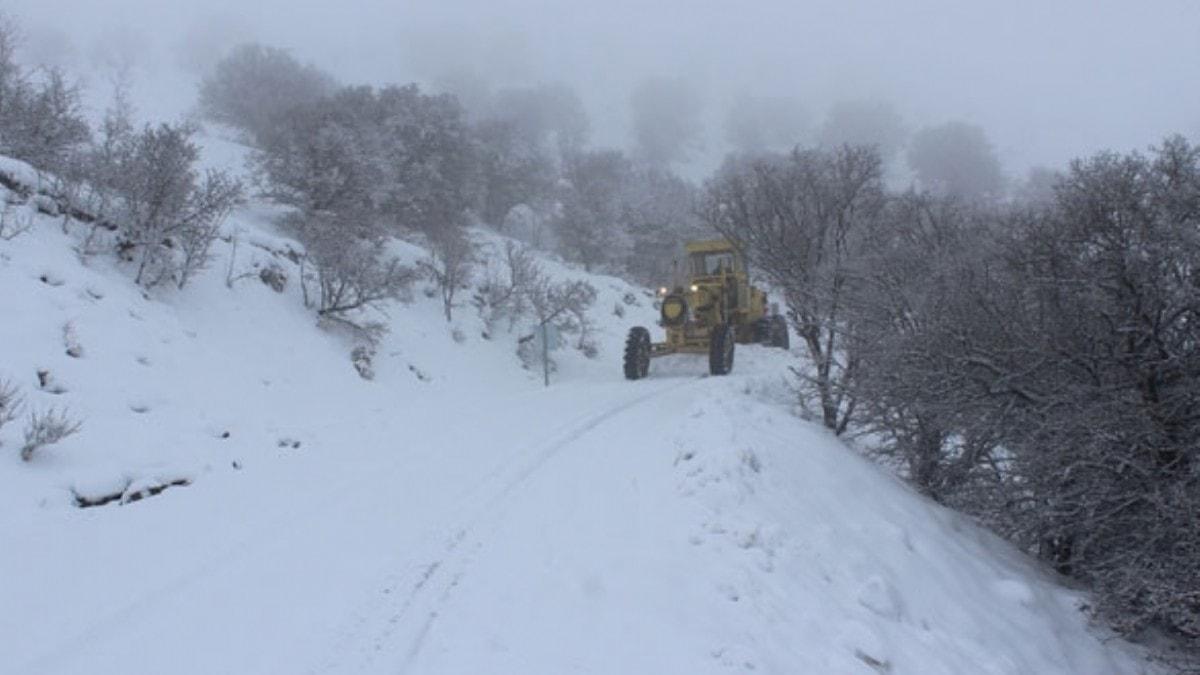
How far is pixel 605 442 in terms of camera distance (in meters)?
8.82

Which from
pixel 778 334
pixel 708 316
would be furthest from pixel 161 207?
pixel 778 334

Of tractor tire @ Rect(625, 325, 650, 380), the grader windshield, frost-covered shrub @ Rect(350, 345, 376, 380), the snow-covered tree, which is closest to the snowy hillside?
frost-covered shrub @ Rect(350, 345, 376, 380)

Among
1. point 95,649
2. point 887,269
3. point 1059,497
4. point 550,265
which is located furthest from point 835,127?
point 95,649

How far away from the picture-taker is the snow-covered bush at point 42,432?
5.83 metres

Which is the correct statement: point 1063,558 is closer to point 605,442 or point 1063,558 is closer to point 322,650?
point 605,442

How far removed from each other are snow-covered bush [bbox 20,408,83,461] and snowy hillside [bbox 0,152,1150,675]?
5.9 inches

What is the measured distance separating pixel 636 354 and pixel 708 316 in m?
2.21

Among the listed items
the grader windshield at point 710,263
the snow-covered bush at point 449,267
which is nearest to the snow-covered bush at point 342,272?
the snow-covered bush at point 449,267

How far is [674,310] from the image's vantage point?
16.4m

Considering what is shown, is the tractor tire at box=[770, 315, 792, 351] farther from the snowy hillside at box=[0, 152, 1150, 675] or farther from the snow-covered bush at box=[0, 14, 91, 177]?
the snow-covered bush at box=[0, 14, 91, 177]

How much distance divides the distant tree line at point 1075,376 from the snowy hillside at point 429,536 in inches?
31.0

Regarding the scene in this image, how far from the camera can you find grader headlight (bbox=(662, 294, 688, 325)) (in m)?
16.4

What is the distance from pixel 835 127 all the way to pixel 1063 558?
7096cm

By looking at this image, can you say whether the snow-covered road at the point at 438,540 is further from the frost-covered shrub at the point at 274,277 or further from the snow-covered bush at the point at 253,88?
the snow-covered bush at the point at 253,88
